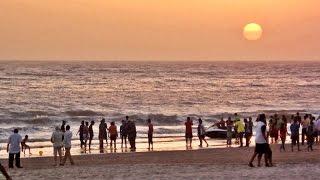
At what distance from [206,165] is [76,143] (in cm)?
1195

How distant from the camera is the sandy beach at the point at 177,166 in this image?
16.9m

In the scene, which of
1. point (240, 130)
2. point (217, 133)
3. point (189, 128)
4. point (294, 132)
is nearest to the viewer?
point (294, 132)

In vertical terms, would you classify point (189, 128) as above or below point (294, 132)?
above

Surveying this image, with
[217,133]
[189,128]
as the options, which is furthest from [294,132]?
[217,133]

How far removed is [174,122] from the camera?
4784cm

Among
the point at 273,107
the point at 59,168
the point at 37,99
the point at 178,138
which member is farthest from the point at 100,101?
the point at 59,168

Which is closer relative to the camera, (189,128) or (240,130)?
(240,130)

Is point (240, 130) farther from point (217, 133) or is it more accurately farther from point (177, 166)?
point (177, 166)

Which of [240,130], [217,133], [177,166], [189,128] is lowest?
[177,166]

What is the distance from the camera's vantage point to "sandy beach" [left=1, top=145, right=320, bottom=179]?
55.4 ft

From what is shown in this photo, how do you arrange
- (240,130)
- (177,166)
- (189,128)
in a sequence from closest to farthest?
(177,166)
(240,130)
(189,128)

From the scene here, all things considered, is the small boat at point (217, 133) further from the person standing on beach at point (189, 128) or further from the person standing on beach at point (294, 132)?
the person standing on beach at point (294, 132)

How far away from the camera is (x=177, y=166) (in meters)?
19.2

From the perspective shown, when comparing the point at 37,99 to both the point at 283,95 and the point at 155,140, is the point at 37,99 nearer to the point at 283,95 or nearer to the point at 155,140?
the point at 283,95
